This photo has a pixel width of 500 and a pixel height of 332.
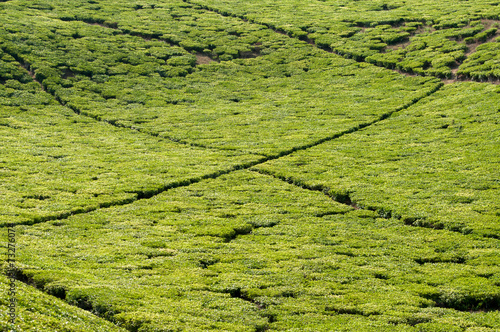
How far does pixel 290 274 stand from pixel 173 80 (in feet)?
151

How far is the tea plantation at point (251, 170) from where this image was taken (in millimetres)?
21734

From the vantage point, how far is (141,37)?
257ft

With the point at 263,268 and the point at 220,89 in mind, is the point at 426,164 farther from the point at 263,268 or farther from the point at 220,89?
the point at 220,89

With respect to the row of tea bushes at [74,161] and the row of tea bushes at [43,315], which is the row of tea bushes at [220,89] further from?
→ the row of tea bushes at [43,315]

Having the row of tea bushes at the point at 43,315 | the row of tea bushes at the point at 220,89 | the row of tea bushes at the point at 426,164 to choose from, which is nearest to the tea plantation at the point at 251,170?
the row of tea bushes at the point at 43,315

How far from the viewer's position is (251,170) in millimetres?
41031

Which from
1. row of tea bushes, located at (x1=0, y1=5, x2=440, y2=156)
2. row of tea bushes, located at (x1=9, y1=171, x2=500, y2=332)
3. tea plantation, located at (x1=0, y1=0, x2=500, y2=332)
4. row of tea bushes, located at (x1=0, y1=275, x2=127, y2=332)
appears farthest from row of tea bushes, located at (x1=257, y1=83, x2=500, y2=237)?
row of tea bushes, located at (x1=0, y1=275, x2=127, y2=332)

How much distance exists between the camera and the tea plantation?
2173 cm

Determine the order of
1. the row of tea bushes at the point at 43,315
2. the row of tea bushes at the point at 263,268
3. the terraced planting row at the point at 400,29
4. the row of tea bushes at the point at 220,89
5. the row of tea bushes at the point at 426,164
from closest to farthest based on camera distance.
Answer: the row of tea bushes at the point at 43,315, the row of tea bushes at the point at 263,268, the row of tea bushes at the point at 426,164, the row of tea bushes at the point at 220,89, the terraced planting row at the point at 400,29

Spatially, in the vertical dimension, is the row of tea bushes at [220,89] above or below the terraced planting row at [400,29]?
below

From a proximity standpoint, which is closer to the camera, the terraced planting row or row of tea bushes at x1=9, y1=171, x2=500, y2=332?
row of tea bushes at x1=9, y1=171, x2=500, y2=332

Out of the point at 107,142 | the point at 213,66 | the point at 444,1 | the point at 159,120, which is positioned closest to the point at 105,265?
the point at 107,142

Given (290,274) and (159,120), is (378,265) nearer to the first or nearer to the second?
(290,274)

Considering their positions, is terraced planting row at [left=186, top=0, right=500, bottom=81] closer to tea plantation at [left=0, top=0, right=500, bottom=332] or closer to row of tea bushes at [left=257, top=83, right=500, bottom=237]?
tea plantation at [left=0, top=0, right=500, bottom=332]
